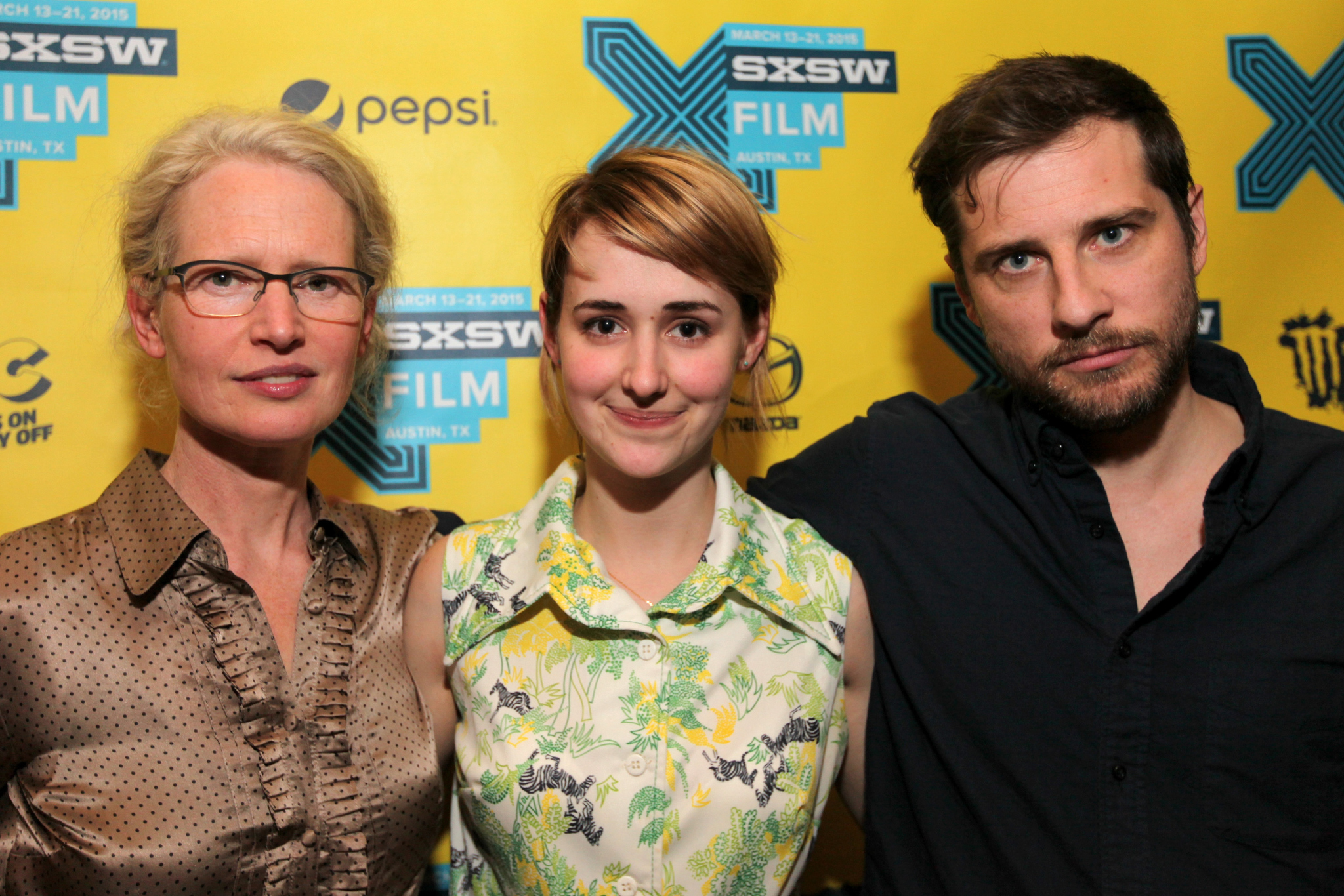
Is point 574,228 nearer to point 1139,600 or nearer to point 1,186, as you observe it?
point 1139,600

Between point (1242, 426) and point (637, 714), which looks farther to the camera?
point (1242, 426)

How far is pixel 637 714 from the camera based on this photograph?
4.15ft

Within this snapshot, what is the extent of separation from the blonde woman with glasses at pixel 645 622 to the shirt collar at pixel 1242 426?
1.33 feet

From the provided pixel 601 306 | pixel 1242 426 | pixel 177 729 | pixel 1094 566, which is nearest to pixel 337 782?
pixel 177 729

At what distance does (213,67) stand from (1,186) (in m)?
0.46

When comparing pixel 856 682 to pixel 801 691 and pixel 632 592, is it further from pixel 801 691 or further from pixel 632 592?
pixel 632 592

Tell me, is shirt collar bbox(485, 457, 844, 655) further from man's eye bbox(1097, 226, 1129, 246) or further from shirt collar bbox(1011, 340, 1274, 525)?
man's eye bbox(1097, 226, 1129, 246)

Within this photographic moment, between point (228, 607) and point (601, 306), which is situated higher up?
point (601, 306)

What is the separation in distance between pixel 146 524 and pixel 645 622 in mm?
747

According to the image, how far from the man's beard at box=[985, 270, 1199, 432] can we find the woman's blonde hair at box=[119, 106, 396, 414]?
1120mm

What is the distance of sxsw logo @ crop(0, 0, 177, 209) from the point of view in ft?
5.67

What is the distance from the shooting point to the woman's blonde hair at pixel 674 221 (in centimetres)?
128

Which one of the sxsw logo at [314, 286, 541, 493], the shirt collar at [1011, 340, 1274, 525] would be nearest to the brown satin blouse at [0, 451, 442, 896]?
the sxsw logo at [314, 286, 541, 493]

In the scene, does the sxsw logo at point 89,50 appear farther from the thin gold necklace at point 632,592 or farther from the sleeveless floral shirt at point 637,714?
the thin gold necklace at point 632,592
